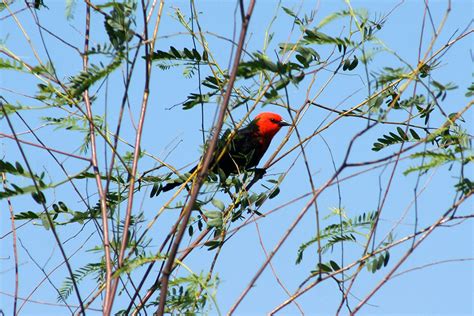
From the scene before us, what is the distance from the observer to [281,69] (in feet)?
6.52

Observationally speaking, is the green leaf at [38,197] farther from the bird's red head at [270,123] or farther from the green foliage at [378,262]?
the bird's red head at [270,123]

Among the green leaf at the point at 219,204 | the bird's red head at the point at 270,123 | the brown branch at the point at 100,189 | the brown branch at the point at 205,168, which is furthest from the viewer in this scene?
the bird's red head at the point at 270,123

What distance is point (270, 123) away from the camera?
582cm

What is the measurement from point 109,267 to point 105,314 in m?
0.18

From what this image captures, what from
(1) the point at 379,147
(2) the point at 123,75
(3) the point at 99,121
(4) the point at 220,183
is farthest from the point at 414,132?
(2) the point at 123,75

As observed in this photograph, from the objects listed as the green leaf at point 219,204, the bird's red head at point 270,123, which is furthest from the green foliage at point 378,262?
the bird's red head at point 270,123

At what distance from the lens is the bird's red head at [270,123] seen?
18.2ft

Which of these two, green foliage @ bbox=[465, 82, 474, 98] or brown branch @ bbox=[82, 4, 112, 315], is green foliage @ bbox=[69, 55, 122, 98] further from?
green foliage @ bbox=[465, 82, 474, 98]

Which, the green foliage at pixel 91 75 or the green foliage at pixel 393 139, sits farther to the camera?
the green foliage at pixel 393 139

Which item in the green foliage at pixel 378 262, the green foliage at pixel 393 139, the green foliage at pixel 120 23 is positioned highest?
the green foliage at pixel 393 139

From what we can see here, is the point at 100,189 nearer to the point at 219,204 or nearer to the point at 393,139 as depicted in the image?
the point at 219,204

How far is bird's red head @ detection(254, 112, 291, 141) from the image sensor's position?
219 inches

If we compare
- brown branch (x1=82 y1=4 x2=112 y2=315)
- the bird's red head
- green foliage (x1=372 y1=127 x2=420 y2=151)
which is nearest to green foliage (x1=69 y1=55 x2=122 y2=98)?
brown branch (x1=82 y1=4 x2=112 y2=315)

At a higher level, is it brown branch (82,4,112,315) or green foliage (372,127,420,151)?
green foliage (372,127,420,151)
